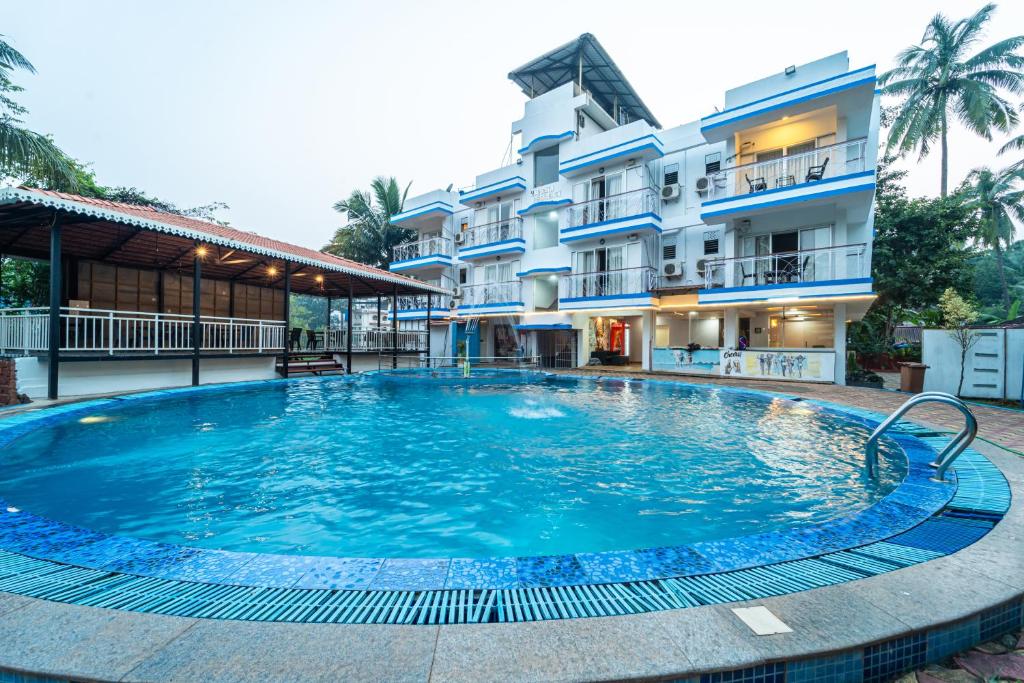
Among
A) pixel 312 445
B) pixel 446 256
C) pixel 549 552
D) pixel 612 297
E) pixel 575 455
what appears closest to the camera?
pixel 549 552

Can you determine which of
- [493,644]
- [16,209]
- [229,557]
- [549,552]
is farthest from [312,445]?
[16,209]

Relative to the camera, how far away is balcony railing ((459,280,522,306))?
23.6m

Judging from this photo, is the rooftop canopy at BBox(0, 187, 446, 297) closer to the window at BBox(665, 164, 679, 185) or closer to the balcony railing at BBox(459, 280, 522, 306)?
the balcony railing at BBox(459, 280, 522, 306)

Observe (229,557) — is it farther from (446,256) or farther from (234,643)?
(446,256)

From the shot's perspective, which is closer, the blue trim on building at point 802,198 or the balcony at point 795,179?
the blue trim on building at point 802,198

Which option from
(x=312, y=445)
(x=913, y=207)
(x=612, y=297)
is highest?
(x=913, y=207)

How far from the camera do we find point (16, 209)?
29.3 feet

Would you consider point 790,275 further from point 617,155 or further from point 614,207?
point 617,155

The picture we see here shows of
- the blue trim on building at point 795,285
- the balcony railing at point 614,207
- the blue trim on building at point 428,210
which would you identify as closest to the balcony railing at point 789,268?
the blue trim on building at point 795,285

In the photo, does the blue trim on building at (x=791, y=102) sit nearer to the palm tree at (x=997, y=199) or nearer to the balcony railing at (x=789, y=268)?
the balcony railing at (x=789, y=268)

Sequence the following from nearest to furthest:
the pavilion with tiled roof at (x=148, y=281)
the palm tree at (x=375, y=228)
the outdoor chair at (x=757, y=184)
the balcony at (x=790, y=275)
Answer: the pavilion with tiled roof at (x=148, y=281) < the balcony at (x=790, y=275) < the outdoor chair at (x=757, y=184) < the palm tree at (x=375, y=228)

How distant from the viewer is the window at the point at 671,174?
1950 cm

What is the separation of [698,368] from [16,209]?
20.5m

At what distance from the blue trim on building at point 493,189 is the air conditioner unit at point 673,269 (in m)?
9.46
